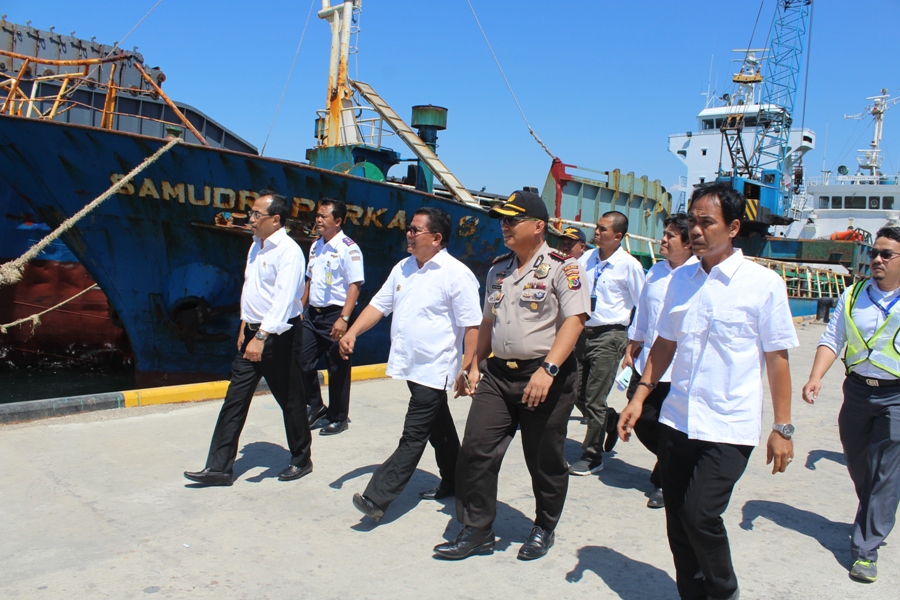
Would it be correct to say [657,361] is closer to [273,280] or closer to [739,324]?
[739,324]

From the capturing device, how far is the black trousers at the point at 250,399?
420 centimetres

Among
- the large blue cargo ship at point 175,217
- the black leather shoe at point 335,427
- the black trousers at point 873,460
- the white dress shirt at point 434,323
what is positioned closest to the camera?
the black trousers at point 873,460

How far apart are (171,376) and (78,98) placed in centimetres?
842

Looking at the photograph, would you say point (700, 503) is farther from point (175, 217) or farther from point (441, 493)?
point (175, 217)

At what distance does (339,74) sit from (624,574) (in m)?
10.1

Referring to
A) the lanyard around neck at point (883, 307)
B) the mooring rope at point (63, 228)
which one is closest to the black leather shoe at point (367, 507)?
the lanyard around neck at point (883, 307)

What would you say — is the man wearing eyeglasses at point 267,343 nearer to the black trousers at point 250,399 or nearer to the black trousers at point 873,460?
the black trousers at point 250,399

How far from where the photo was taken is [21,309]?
10.7m

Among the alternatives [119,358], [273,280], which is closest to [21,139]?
[119,358]

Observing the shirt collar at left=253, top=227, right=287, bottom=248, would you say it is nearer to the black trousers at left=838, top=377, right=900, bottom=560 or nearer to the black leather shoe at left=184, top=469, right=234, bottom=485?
the black leather shoe at left=184, top=469, right=234, bottom=485

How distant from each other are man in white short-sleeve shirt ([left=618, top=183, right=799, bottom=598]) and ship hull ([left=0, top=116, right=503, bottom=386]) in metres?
6.70

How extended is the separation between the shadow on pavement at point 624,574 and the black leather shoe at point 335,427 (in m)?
2.50

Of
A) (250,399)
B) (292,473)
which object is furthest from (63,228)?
(292,473)

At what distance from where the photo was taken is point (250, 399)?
166 inches
